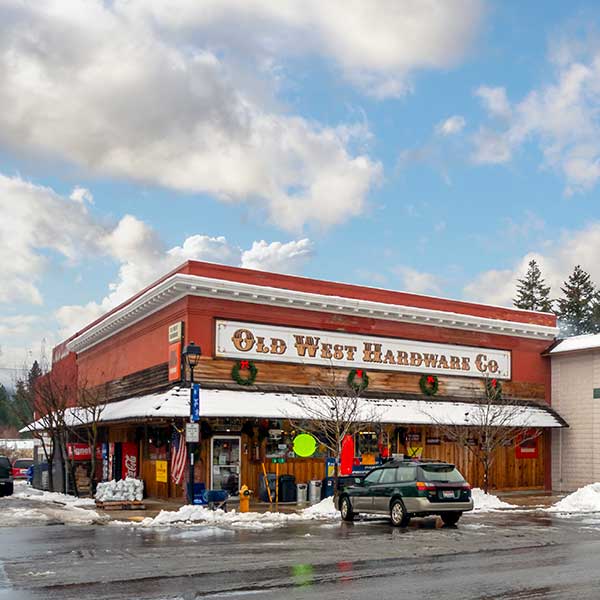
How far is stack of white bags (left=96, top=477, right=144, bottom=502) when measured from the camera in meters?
26.3

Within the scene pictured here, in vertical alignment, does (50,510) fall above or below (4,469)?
below

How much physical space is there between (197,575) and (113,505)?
13.4 meters

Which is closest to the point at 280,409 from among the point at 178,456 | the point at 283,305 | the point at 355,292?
the point at 178,456

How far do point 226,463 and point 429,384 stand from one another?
9777 mm

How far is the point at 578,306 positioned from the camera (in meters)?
83.6

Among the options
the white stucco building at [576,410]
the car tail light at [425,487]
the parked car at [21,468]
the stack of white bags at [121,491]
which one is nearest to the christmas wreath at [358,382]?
the stack of white bags at [121,491]

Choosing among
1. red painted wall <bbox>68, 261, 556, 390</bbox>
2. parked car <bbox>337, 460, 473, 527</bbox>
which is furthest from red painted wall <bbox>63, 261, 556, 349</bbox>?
parked car <bbox>337, 460, 473, 527</bbox>

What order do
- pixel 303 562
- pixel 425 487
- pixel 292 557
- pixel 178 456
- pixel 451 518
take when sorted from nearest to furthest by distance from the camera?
pixel 303 562 → pixel 292 557 → pixel 425 487 → pixel 451 518 → pixel 178 456

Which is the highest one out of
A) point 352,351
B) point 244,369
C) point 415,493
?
point 352,351

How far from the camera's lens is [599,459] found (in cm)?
3547

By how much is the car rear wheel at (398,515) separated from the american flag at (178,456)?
28.4ft

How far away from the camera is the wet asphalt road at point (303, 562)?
1141 centimetres

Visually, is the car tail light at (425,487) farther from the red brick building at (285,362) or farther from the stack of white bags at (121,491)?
the stack of white bags at (121,491)

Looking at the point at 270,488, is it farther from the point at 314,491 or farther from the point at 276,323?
the point at 276,323
